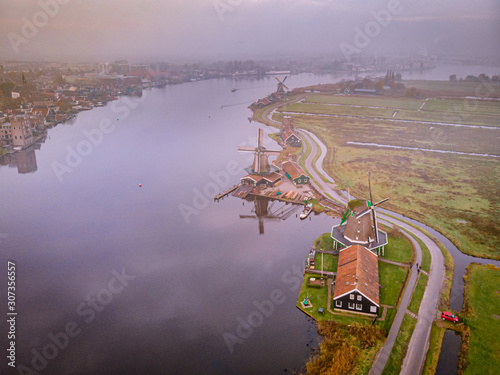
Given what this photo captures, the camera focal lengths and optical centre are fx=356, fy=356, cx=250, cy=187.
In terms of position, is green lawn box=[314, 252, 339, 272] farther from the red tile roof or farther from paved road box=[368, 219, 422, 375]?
paved road box=[368, 219, 422, 375]

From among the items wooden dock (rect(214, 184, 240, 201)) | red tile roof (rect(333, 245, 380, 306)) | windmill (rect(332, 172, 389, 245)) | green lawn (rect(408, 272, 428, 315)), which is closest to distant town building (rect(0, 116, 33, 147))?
wooden dock (rect(214, 184, 240, 201))

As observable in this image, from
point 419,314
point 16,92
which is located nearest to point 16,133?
point 16,92

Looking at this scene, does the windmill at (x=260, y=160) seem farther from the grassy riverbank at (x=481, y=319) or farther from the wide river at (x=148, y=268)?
the grassy riverbank at (x=481, y=319)

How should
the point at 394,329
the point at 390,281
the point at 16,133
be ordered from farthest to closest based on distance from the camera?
the point at 16,133 → the point at 390,281 → the point at 394,329

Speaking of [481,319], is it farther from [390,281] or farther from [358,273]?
[358,273]

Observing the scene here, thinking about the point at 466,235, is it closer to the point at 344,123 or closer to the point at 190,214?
the point at 190,214

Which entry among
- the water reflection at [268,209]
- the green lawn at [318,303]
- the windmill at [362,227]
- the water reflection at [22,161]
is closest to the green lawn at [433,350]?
the green lawn at [318,303]

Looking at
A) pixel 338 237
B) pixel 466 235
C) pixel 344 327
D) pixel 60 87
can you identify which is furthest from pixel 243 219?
pixel 60 87
